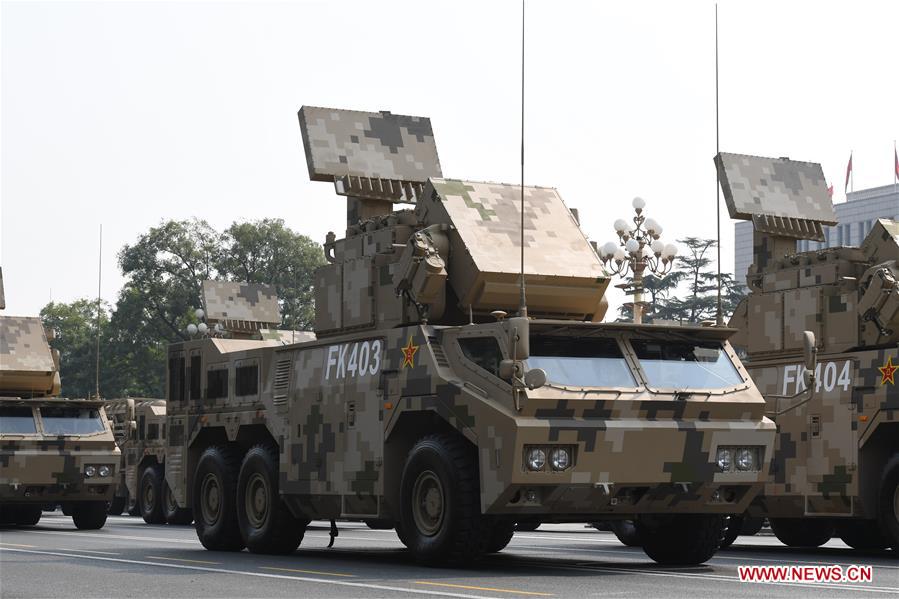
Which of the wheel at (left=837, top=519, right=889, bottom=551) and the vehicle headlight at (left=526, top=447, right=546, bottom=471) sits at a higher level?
the vehicle headlight at (left=526, top=447, right=546, bottom=471)

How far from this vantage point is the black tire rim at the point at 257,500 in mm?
17781

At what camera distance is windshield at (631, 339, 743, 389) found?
48.4 feet

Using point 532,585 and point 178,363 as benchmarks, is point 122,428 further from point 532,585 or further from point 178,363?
point 532,585

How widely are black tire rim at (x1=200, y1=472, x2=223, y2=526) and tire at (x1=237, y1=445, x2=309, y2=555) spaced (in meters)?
0.55

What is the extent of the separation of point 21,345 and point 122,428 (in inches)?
318

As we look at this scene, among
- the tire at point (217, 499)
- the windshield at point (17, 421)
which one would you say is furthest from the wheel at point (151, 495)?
the tire at point (217, 499)

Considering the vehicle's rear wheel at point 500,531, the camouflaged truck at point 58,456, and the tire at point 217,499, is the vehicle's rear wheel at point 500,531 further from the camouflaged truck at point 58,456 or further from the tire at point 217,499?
the camouflaged truck at point 58,456

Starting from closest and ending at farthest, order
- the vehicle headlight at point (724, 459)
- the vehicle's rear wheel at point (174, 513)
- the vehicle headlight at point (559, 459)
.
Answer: the vehicle headlight at point (559, 459), the vehicle headlight at point (724, 459), the vehicle's rear wheel at point (174, 513)

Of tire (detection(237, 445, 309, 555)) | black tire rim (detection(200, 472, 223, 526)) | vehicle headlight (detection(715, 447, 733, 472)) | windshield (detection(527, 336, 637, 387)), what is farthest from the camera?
black tire rim (detection(200, 472, 223, 526))

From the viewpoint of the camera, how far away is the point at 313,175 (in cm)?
1964

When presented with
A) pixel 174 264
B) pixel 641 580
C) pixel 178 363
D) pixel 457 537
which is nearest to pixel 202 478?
pixel 178 363

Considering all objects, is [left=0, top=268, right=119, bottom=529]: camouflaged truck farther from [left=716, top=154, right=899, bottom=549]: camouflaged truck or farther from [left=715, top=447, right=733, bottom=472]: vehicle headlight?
[left=715, top=447, right=733, bottom=472]: vehicle headlight

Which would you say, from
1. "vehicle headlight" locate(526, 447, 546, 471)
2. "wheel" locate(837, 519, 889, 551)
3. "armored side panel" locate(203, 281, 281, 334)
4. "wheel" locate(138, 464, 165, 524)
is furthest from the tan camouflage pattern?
"vehicle headlight" locate(526, 447, 546, 471)

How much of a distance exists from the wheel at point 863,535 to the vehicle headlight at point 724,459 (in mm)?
5875
